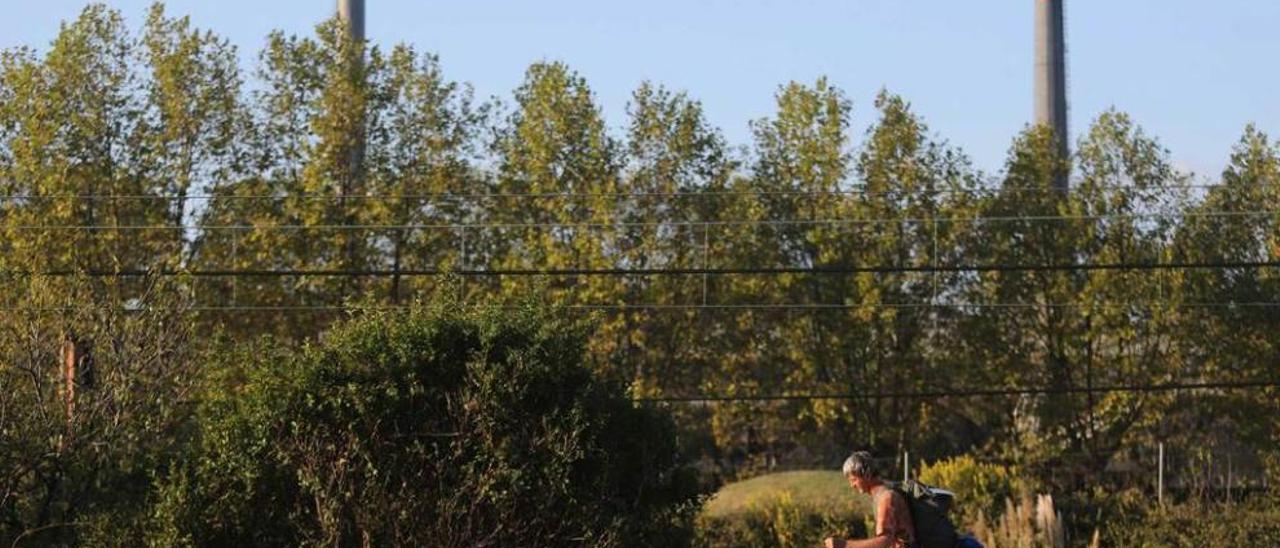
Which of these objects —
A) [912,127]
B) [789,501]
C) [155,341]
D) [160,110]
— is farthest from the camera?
[912,127]

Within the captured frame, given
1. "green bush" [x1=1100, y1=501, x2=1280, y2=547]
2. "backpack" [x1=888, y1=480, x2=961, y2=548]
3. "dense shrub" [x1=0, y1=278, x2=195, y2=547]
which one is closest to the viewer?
"backpack" [x1=888, y1=480, x2=961, y2=548]

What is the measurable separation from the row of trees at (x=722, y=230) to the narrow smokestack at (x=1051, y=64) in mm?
11570

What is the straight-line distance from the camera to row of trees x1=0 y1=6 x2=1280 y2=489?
38.4 m

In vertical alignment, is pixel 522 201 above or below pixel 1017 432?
above

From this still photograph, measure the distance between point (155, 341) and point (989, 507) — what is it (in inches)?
655

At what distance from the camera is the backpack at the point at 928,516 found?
13695 millimetres

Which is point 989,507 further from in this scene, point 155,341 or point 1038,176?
point 155,341

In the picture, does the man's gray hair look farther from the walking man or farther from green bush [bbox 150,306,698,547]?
green bush [bbox 150,306,698,547]

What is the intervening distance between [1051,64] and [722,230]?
17.5 metres

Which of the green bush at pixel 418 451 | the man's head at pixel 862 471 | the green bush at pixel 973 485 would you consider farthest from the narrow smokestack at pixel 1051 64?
the man's head at pixel 862 471

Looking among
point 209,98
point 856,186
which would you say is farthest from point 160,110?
point 856,186

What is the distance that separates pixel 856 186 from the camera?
136 ft

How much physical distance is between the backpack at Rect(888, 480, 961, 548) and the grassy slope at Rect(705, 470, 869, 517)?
57.1 feet

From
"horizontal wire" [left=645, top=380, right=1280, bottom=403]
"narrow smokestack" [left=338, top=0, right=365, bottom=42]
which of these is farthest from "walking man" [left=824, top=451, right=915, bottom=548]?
"narrow smokestack" [left=338, top=0, right=365, bottom=42]
